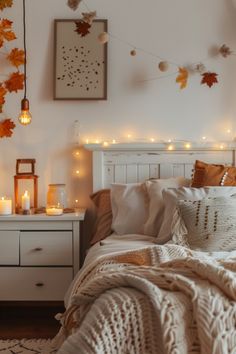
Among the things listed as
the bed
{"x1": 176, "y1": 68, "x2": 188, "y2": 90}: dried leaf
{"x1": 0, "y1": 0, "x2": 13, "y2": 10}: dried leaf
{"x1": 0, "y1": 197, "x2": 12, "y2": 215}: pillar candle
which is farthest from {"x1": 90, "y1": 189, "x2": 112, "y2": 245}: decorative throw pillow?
{"x1": 0, "y1": 0, "x2": 13, "y2": 10}: dried leaf

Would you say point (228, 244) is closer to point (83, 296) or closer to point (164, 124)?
point (83, 296)

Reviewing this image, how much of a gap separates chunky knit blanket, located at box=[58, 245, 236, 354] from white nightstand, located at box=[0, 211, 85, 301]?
4.57 ft

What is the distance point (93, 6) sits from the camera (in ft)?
10.4

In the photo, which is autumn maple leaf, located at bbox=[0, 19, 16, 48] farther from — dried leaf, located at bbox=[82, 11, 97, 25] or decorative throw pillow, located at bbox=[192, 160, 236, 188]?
decorative throw pillow, located at bbox=[192, 160, 236, 188]

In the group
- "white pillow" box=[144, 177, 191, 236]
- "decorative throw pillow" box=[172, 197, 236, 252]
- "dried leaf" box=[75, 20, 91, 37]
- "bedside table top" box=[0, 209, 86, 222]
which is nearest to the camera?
"decorative throw pillow" box=[172, 197, 236, 252]

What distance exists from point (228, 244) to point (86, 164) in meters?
1.30

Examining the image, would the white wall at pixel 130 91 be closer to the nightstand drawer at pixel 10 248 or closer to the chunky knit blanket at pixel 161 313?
the nightstand drawer at pixel 10 248

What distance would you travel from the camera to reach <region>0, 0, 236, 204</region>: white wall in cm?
317

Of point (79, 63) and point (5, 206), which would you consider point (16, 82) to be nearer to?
point (79, 63)

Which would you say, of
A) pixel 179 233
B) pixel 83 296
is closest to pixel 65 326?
pixel 83 296

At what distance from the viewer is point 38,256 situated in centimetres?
287

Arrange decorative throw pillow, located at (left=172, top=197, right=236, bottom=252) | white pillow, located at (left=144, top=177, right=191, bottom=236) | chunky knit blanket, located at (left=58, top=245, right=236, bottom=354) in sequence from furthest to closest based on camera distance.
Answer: white pillow, located at (left=144, top=177, right=191, bottom=236) → decorative throw pillow, located at (left=172, top=197, right=236, bottom=252) → chunky knit blanket, located at (left=58, top=245, right=236, bottom=354)

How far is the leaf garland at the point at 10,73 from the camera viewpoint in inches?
123

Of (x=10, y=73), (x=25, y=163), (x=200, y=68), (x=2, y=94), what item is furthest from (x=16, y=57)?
(x=200, y=68)
